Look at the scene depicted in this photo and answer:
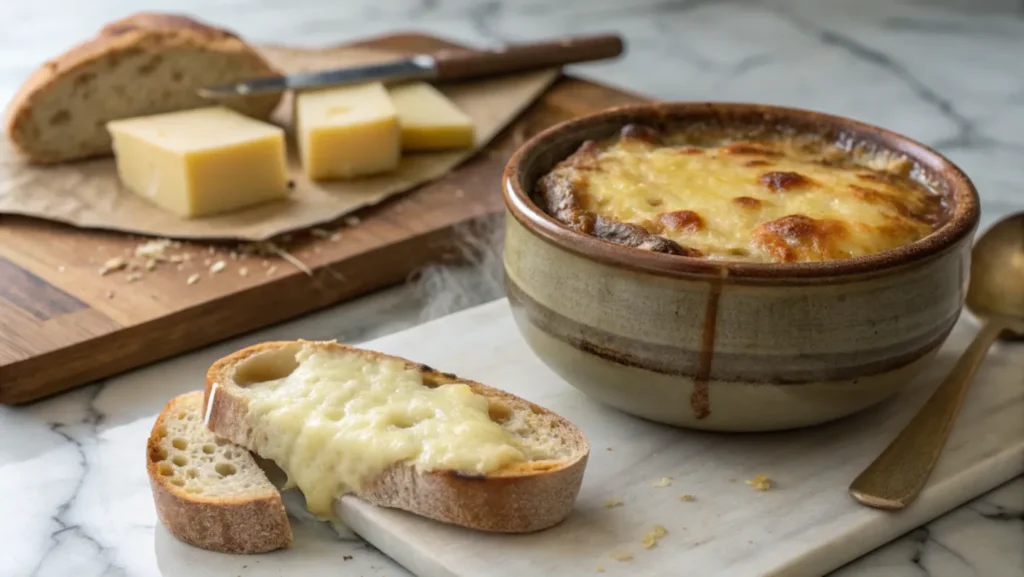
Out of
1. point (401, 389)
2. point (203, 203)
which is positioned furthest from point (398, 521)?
point (203, 203)

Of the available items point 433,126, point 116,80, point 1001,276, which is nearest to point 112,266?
point 116,80

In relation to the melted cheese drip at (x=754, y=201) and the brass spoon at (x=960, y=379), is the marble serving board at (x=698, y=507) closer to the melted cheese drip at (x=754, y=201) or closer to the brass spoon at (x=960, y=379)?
the brass spoon at (x=960, y=379)

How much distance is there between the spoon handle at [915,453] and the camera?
158 cm

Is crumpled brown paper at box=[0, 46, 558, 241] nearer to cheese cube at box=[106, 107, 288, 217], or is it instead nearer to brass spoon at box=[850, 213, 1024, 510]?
cheese cube at box=[106, 107, 288, 217]

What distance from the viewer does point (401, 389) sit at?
1653mm

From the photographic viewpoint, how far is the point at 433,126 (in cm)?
291

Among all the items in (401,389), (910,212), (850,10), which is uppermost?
(910,212)

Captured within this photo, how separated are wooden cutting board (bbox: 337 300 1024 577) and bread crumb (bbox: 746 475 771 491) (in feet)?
0.04

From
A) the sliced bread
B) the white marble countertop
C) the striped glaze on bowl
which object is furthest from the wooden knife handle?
the striped glaze on bowl

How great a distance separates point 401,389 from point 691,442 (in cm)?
42

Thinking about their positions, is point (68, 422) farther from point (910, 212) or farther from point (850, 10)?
point (850, 10)

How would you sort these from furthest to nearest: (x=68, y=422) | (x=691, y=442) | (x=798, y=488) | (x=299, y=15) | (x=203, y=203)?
(x=299, y=15)
(x=203, y=203)
(x=68, y=422)
(x=691, y=442)
(x=798, y=488)

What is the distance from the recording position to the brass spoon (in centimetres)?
159

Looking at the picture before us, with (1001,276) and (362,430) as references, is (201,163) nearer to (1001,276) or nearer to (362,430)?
(362,430)
